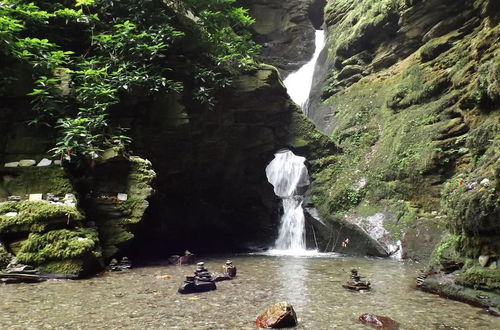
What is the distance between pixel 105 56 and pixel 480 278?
1056 centimetres

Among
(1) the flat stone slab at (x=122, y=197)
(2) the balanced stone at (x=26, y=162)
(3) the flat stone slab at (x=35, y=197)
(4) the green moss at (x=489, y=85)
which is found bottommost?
(3) the flat stone slab at (x=35, y=197)

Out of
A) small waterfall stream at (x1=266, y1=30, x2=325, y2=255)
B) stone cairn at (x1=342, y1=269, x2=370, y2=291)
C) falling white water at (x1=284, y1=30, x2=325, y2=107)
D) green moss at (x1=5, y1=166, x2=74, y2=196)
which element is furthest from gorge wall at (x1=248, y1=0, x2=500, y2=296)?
green moss at (x1=5, y1=166, x2=74, y2=196)

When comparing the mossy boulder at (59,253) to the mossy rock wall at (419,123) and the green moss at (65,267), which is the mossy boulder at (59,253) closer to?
the green moss at (65,267)

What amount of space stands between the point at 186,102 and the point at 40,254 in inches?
286

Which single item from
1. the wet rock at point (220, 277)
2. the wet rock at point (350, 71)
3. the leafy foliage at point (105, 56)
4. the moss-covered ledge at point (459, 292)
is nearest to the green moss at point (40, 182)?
the leafy foliage at point (105, 56)

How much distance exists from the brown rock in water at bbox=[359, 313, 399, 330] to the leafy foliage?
6827 millimetres

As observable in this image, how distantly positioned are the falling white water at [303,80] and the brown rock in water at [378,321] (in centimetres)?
1793

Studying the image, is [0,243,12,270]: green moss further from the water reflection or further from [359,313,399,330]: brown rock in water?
[359,313,399,330]: brown rock in water

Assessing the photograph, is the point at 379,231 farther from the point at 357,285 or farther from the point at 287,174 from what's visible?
the point at 287,174

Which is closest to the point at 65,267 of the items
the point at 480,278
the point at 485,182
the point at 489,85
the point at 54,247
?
the point at 54,247

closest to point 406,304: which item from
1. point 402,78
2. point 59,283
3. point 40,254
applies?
point 59,283

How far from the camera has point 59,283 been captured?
20.6 ft

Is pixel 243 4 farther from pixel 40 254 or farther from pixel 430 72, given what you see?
pixel 40 254

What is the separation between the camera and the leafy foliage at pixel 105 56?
8516mm
